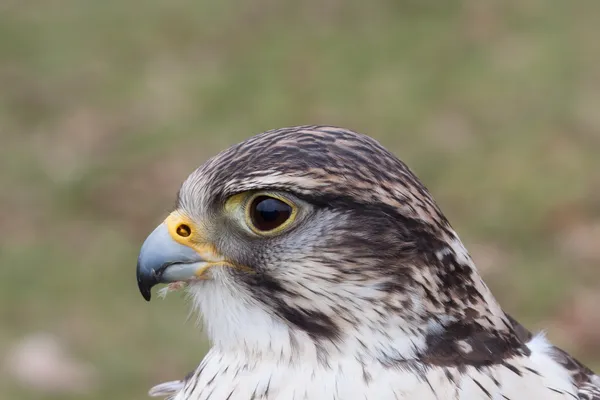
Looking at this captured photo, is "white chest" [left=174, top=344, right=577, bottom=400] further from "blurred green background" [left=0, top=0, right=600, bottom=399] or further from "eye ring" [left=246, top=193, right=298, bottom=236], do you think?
"blurred green background" [left=0, top=0, right=600, bottom=399]

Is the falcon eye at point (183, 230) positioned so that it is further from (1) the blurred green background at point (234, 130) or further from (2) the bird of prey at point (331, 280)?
(1) the blurred green background at point (234, 130)

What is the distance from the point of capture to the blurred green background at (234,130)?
20.8 feet

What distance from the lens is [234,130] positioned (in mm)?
8023

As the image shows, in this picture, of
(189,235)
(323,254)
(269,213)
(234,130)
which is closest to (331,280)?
(323,254)

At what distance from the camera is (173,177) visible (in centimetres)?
759

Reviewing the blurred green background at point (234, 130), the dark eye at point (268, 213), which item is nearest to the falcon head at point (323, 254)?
the dark eye at point (268, 213)

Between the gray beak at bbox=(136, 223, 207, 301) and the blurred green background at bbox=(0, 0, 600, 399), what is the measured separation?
3.31 metres

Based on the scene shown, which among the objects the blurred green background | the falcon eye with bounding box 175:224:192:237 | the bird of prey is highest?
the blurred green background

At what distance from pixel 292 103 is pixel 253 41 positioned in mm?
1092

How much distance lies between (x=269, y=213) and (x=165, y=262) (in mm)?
326

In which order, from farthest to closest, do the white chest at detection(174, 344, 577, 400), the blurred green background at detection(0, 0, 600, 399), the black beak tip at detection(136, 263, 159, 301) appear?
the blurred green background at detection(0, 0, 600, 399), the black beak tip at detection(136, 263, 159, 301), the white chest at detection(174, 344, 577, 400)

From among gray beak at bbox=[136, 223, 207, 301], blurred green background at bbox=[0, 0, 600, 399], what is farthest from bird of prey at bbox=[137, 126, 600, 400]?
blurred green background at bbox=[0, 0, 600, 399]

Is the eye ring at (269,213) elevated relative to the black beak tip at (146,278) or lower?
elevated

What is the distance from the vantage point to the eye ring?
104 inches
